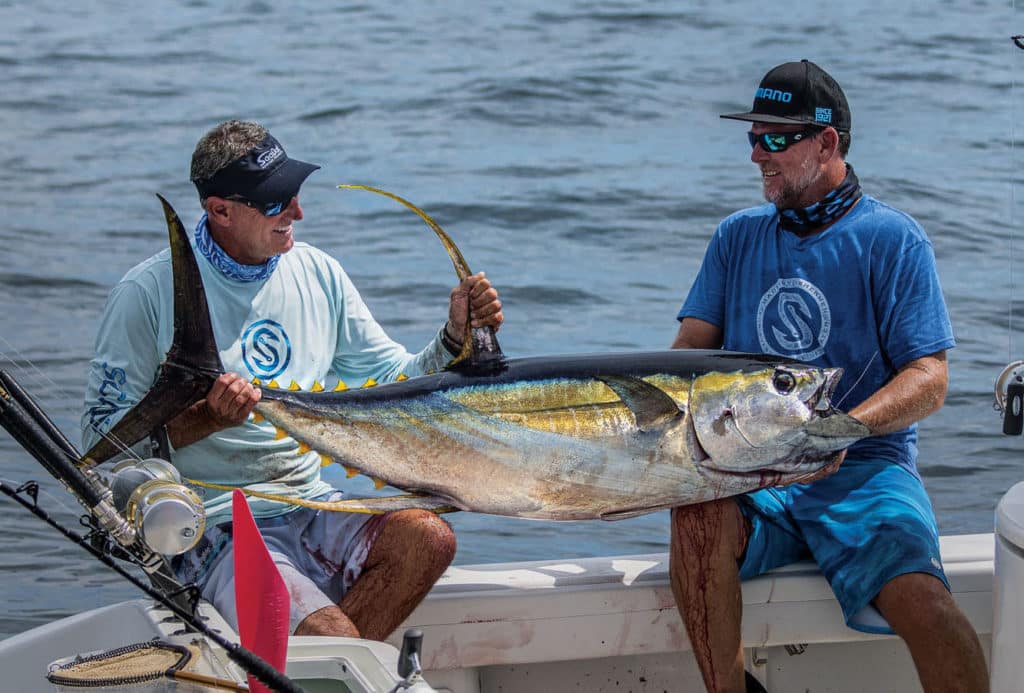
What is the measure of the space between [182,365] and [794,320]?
1.35 m

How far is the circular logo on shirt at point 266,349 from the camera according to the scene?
3057 mm

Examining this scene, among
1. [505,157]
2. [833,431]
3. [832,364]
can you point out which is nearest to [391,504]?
[833,431]

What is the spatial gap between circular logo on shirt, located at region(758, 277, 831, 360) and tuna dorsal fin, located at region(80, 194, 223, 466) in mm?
1239

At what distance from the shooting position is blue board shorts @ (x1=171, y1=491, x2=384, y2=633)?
9.37 ft

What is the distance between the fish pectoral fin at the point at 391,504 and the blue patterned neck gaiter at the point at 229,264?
2.28 ft

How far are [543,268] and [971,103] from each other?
5.59 m

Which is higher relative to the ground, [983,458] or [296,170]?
[296,170]

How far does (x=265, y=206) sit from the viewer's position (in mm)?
3057

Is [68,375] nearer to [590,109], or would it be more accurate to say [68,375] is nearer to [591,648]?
Result: [591,648]

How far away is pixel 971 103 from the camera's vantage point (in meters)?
12.7

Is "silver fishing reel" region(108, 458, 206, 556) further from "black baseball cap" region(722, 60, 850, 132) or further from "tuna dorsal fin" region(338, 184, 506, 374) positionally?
"black baseball cap" region(722, 60, 850, 132)

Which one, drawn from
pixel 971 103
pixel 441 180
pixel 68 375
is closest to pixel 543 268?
pixel 441 180

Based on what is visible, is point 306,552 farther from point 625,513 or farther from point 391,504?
point 625,513

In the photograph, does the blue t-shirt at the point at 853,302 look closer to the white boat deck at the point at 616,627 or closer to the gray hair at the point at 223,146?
the white boat deck at the point at 616,627
